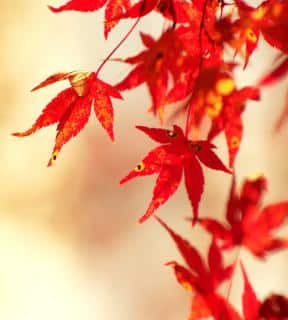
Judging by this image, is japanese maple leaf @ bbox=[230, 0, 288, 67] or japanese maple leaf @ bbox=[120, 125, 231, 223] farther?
japanese maple leaf @ bbox=[120, 125, 231, 223]

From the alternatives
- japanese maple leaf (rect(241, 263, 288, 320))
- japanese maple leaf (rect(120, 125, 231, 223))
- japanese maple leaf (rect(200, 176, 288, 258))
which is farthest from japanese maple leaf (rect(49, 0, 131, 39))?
japanese maple leaf (rect(241, 263, 288, 320))

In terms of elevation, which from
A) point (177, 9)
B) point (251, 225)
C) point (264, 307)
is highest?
point (177, 9)

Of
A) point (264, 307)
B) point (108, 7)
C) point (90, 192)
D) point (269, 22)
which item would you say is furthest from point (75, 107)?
point (90, 192)

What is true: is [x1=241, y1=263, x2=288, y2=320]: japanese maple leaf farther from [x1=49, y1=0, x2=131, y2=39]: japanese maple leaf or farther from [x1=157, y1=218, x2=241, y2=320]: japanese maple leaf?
[x1=49, y1=0, x2=131, y2=39]: japanese maple leaf

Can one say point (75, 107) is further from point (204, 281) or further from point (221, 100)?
point (204, 281)

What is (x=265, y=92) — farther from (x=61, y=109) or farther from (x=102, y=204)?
(x=61, y=109)
